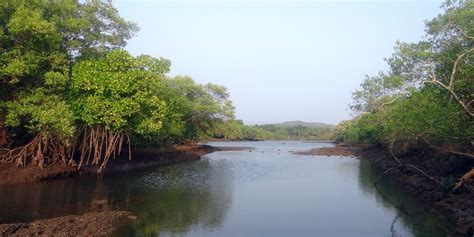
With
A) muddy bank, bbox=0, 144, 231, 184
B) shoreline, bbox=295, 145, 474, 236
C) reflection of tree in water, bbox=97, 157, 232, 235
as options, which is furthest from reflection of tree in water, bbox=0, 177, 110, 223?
shoreline, bbox=295, 145, 474, 236

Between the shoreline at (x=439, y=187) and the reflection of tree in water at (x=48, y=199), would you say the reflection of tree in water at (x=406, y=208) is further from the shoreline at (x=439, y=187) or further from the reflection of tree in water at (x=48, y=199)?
the reflection of tree in water at (x=48, y=199)

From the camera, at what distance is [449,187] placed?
2025 cm

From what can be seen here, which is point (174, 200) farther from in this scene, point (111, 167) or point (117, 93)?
point (111, 167)

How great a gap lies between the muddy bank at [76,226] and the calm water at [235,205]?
0.76 m

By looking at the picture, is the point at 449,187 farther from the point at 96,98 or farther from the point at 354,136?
the point at 354,136

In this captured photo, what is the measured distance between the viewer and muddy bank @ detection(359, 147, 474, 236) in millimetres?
16944

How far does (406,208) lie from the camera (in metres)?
19.9

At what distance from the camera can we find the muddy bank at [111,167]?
76.9 feet

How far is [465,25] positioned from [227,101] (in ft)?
136

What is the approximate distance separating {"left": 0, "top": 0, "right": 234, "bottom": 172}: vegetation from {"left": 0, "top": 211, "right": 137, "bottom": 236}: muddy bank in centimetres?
915

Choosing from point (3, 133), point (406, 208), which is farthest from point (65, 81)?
point (406, 208)

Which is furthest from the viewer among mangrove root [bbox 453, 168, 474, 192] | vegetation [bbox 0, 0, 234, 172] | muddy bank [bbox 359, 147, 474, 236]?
vegetation [bbox 0, 0, 234, 172]

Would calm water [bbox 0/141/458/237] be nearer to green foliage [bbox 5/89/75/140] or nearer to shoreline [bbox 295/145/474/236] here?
shoreline [bbox 295/145/474/236]

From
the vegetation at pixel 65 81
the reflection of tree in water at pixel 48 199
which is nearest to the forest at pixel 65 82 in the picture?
the vegetation at pixel 65 81
